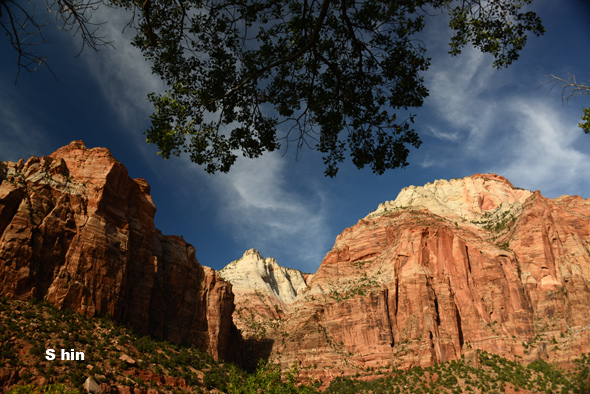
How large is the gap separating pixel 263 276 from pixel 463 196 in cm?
8348

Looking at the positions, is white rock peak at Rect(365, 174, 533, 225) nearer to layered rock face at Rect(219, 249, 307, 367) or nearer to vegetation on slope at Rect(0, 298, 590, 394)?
layered rock face at Rect(219, 249, 307, 367)

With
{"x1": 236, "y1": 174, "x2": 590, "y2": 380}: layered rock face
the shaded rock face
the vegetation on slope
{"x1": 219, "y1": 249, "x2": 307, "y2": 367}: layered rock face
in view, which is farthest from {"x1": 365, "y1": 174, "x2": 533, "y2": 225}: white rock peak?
the shaded rock face

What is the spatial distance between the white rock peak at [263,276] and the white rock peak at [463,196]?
47.5 meters

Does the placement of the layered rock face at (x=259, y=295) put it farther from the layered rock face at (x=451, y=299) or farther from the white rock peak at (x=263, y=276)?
the layered rock face at (x=451, y=299)

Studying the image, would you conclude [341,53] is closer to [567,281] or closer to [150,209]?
[150,209]

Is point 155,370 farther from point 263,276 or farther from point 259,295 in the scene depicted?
point 263,276

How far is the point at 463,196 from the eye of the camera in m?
157

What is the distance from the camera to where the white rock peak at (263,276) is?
476 ft

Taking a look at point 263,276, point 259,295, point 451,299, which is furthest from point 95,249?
point 263,276

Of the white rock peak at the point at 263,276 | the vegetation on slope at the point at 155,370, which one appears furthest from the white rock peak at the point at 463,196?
the vegetation on slope at the point at 155,370

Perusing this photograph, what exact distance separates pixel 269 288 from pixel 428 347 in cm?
7788

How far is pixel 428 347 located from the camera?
81.6 meters

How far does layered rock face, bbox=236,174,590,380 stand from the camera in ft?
266

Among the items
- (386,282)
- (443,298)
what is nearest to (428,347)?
(443,298)
